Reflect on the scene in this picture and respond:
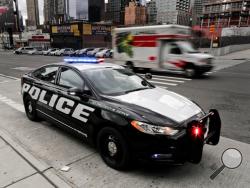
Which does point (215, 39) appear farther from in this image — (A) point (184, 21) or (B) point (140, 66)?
(A) point (184, 21)

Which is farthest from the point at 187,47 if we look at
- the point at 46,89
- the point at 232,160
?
the point at 232,160

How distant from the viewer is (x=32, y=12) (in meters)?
115

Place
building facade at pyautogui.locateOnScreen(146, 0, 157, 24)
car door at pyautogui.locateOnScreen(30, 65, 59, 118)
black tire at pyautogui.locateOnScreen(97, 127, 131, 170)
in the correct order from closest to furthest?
black tire at pyautogui.locateOnScreen(97, 127, 131, 170) → car door at pyautogui.locateOnScreen(30, 65, 59, 118) → building facade at pyautogui.locateOnScreen(146, 0, 157, 24)

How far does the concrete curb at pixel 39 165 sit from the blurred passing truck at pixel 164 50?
10649 millimetres

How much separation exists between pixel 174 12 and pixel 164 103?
51.6 metres

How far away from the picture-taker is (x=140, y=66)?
1602 centimetres

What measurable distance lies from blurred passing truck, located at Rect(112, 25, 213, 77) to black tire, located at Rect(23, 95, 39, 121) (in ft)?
31.4

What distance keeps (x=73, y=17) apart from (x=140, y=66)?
67830 millimetres

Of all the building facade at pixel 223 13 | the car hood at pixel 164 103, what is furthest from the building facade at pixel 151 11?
the car hood at pixel 164 103

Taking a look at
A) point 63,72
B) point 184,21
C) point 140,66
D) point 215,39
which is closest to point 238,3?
point 184,21

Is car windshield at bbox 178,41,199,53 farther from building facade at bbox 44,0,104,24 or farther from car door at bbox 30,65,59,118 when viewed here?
building facade at bbox 44,0,104,24

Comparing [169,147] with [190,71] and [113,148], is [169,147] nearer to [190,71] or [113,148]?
[113,148]

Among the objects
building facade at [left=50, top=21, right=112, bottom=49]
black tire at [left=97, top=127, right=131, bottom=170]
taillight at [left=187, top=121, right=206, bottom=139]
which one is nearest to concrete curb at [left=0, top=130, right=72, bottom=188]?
black tire at [left=97, top=127, right=131, bottom=170]

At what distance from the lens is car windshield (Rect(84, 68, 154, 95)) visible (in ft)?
13.6
